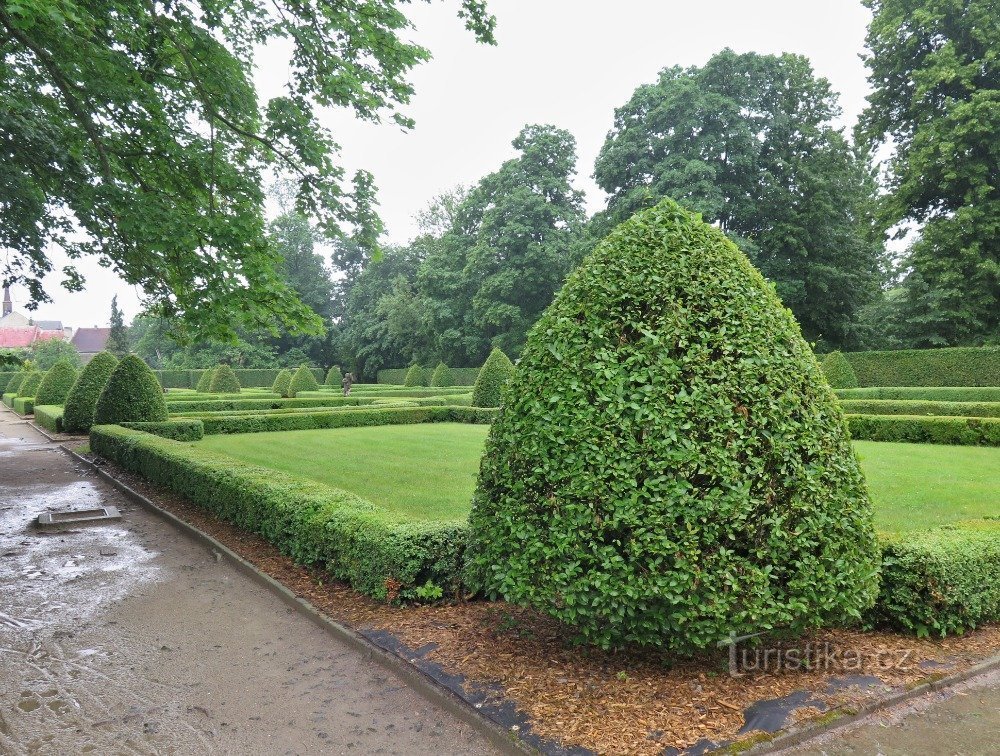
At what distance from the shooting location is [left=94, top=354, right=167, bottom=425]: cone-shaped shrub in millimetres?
16906

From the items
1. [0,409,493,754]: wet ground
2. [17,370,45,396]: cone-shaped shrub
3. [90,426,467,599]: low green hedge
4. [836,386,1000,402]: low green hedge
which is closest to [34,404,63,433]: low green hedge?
[90,426,467,599]: low green hedge

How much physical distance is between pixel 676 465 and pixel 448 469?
8.36 meters

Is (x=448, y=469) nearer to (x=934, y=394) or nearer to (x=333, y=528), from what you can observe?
(x=333, y=528)

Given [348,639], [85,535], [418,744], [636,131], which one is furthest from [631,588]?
[636,131]

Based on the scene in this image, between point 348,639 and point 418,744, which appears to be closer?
point 418,744

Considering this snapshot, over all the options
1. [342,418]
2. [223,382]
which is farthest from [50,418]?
[223,382]

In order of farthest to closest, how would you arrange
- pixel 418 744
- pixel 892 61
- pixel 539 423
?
pixel 892 61
pixel 539 423
pixel 418 744

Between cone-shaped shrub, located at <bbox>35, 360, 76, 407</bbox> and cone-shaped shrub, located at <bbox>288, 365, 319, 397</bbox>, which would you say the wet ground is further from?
cone-shaped shrub, located at <bbox>288, 365, 319, 397</bbox>

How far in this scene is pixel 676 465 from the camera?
11.1 ft

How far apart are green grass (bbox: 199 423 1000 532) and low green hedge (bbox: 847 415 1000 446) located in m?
0.58

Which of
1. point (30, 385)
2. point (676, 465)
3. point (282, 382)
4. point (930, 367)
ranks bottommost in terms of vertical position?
point (30, 385)

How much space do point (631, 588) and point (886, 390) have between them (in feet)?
73.9

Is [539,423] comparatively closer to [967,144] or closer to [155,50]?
[155,50]

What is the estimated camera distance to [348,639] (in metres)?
4.57
